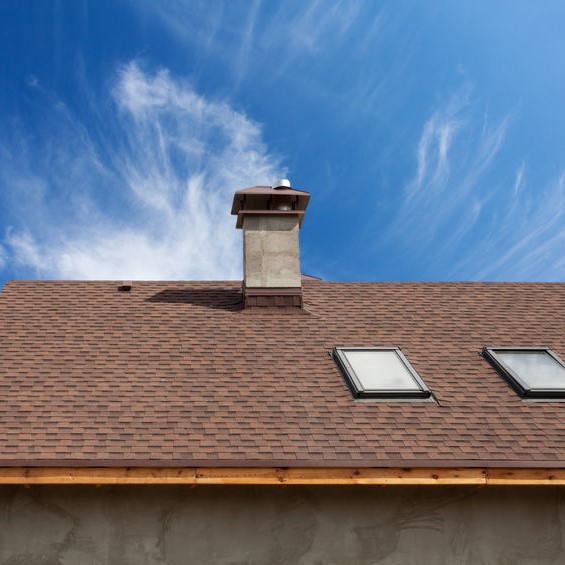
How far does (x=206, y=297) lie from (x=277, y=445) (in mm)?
4226

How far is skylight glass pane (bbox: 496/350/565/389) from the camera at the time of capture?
6754mm

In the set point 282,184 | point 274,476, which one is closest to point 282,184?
point 282,184

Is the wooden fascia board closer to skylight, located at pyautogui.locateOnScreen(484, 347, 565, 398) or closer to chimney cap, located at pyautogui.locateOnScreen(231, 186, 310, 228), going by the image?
skylight, located at pyautogui.locateOnScreen(484, 347, 565, 398)

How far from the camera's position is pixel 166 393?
6410 millimetres

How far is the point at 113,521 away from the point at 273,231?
203 inches

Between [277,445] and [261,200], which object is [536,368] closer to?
[277,445]

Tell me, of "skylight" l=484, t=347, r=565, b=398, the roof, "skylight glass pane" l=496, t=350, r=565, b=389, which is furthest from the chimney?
"skylight glass pane" l=496, t=350, r=565, b=389

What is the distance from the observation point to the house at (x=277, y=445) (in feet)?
17.0

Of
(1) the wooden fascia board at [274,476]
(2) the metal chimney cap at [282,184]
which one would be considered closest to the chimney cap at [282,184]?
(2) the metal chimney cap at [282,184]

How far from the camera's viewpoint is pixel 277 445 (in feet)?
18.1

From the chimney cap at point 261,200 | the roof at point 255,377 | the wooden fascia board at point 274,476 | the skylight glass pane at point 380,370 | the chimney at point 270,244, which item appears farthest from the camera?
the chimney cap at point 261,200

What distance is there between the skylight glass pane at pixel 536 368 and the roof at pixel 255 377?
293mm

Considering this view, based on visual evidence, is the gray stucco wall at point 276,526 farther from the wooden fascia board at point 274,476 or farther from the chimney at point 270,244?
the chimney at point 270,244

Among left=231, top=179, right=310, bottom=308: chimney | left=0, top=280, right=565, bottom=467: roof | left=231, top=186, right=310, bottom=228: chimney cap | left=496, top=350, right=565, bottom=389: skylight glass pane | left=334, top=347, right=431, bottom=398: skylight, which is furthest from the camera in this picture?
left=231, top=186, right=310, bottom=228: chimney cap
